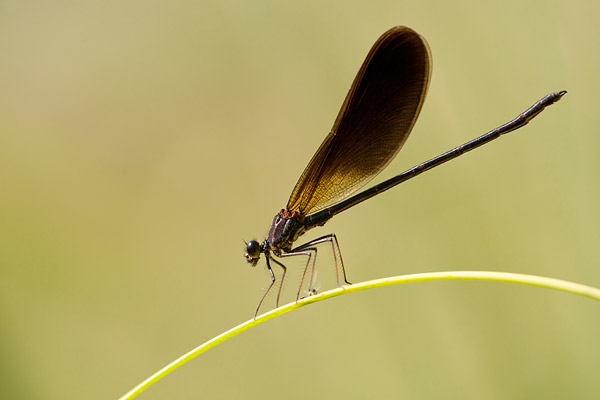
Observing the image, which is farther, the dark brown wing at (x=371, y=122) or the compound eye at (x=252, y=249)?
the compound eye at (x=252, y=249)

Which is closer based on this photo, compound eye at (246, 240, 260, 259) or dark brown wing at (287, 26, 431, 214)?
dark brown wing at (287, 26, 431, 214)

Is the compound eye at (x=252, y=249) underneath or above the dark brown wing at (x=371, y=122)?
underneath

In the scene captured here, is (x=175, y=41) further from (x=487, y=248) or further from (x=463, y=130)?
(x=487, y=248)

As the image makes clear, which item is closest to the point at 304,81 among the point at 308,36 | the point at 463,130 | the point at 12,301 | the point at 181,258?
the point at 308,36

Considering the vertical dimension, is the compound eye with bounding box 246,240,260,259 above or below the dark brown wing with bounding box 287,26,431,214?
below
